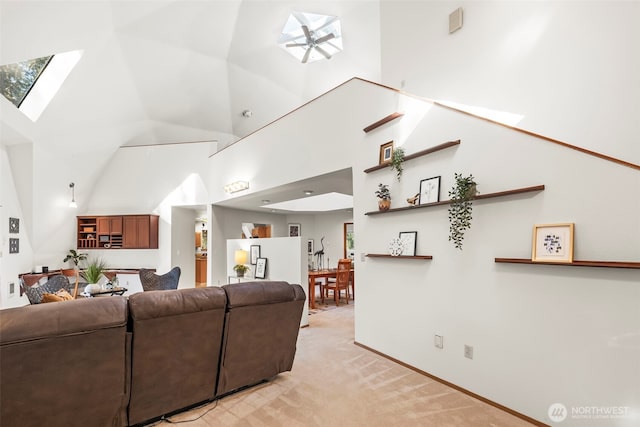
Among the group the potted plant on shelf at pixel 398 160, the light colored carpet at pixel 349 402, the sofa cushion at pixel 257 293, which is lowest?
the light colored carpet at pixel 349 402

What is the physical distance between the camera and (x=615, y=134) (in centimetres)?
300

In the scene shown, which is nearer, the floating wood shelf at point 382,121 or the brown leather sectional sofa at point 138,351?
the brown leather sectional sofa at point 138,351

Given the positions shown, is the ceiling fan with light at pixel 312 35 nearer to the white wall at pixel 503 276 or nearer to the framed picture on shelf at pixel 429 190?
the white wall at pixel 503 276

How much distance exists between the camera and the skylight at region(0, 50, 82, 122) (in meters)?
5.02

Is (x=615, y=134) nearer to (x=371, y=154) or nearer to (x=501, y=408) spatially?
(x=371, y=154)

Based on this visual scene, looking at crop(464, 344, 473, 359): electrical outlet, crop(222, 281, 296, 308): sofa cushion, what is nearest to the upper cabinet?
crop(222, 281, 296, 308): sofa cushion

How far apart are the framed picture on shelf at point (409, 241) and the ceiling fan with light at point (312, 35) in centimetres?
459

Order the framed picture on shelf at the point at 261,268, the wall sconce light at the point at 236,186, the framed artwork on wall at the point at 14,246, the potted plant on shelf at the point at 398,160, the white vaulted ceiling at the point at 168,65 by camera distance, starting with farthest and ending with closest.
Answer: the wall sconce light at the point at 236,186 < the framed artwork on wall at the point at 14,246 < the framed picture on shelf at the point at 261,268 < the white vaulted ceiling at the point at 168,65 < the potted plant on shelf at the point at 398,160

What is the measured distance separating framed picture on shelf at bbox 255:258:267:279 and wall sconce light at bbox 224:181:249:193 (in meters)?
1.62

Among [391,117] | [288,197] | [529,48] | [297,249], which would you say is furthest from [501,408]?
[288,197]

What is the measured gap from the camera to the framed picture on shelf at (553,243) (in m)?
2.25

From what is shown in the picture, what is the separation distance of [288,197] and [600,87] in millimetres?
5270

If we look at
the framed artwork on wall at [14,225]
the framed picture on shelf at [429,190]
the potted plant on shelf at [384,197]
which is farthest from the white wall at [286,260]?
the framed artwork on wall at [14,225]

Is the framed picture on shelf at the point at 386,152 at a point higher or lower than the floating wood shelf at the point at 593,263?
higher
